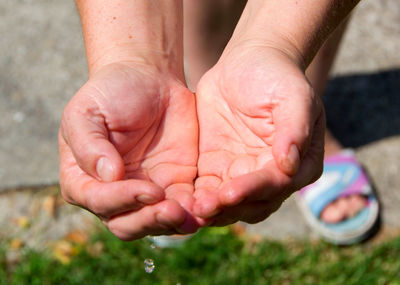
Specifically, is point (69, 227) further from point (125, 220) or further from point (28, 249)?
point (125, 220)

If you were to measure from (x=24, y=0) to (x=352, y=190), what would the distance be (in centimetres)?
248

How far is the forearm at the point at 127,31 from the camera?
5.27 ft

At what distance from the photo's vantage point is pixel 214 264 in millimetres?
2256

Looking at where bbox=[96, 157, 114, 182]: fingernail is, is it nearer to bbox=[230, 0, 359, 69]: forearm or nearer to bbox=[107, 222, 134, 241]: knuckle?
bbox=[107, 222, 134, 241]: knuckle

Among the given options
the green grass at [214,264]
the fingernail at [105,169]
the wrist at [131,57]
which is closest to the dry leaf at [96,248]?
the green grass at [214,264]

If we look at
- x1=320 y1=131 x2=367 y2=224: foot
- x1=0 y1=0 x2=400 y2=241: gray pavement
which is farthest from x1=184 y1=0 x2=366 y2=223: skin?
x1=0 y1=0 x2=400 y2=241: gray pavement

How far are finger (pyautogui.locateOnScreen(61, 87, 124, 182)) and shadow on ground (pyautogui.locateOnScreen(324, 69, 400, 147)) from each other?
1.76m

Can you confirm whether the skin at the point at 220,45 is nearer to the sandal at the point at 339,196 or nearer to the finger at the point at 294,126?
the sandal at the point at 339,196

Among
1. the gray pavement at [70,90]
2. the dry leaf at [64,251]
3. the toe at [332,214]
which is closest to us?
the dry leaf at [64,251]

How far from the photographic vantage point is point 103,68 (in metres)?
1.54

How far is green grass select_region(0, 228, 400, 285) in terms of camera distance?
86.5 inches

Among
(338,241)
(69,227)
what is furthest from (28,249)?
(338,241)

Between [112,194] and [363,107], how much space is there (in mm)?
2064

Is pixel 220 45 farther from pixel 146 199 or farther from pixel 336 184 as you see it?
pixel 146 199
